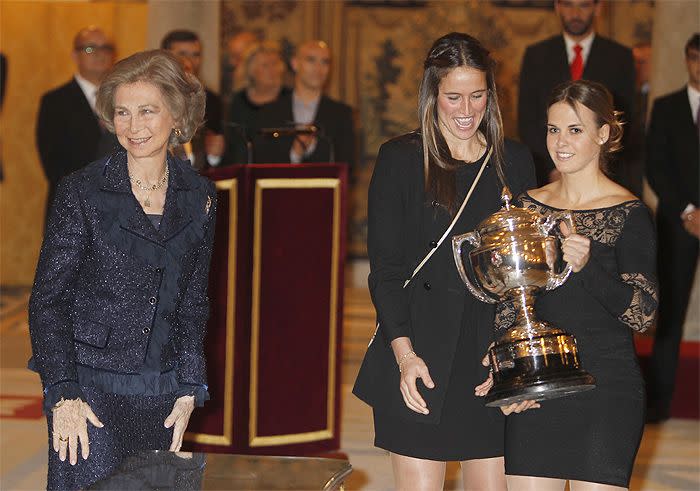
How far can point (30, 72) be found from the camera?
13.1m

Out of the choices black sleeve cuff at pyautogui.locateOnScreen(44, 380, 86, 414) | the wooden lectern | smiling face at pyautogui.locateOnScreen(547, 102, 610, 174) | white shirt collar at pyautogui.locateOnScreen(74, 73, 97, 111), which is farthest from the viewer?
white shirt collar at pyautogui.locateOnScreen(74, 73, 97, 111)

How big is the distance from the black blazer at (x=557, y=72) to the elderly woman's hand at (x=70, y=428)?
14.7 ft

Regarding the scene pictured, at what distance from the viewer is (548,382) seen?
3.29m

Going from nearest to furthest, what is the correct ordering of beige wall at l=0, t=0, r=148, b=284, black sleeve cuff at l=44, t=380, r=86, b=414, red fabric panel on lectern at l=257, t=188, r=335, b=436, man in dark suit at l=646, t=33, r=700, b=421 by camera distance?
black sleeve cuff at l=44, t=380, r=86, b=414 → red fabric panel on lectern at l=257, t=188, r=335, b=436 → man in dark suit at l=646, t=33, r=700, b=421 → beige wall at l=0, t=0, r=148, b=284

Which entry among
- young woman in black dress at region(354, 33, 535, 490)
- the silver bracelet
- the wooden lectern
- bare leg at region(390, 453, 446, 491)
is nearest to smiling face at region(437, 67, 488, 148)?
young woman in black dress at region(354, 33, 535, 490)

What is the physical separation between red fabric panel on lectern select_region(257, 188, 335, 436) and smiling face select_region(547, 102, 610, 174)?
2551 millimetres

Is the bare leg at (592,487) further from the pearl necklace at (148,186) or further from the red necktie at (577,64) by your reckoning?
the red necktie at (577,64)

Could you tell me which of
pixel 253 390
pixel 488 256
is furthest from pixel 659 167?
pixel 488 256

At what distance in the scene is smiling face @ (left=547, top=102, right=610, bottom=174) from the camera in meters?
3.62

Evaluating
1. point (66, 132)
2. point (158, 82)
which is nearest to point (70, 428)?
point (158, 82)

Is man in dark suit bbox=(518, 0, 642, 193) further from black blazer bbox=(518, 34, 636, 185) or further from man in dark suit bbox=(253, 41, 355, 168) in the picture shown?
man in dark suit bbox=(253, 41, 355, 168)

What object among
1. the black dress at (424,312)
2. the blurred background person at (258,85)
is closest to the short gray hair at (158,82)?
the black dress at (424,312)

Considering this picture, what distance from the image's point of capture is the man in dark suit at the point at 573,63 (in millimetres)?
7234

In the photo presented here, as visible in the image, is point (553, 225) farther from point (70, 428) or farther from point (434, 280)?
point (70, 428)
